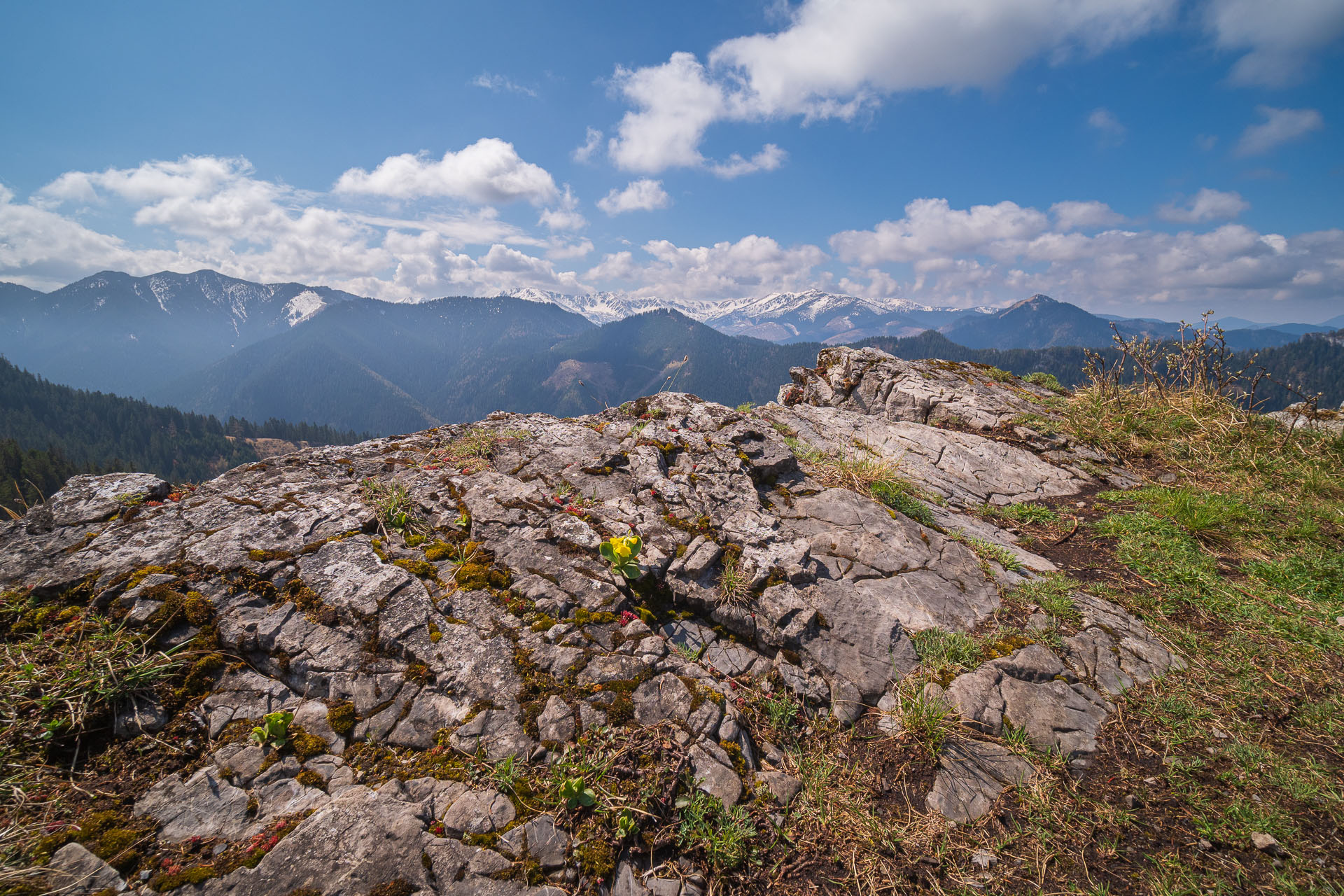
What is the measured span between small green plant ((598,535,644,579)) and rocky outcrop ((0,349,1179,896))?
0.17m

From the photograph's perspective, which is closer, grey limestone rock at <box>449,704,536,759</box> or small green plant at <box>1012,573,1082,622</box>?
grey limestone rock at <box>449,704,536,759</box>

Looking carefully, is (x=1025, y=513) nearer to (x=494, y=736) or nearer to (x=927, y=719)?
(x=927, y=719)

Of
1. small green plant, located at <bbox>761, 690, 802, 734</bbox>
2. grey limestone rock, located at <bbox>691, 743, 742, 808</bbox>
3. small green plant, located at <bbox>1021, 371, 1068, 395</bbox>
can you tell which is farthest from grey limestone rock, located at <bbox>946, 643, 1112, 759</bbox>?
small green plant, located at <bbox>1021, 371, 1068, 395</bbox>

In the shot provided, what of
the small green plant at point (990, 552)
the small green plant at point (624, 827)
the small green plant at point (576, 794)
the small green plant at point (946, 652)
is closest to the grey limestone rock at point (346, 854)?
the small green plant at point (576, 794)

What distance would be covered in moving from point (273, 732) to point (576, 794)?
2647 millimetres

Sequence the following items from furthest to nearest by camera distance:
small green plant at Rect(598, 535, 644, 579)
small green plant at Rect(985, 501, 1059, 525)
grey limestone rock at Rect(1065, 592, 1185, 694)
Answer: small green plant at Rect(985, 501, 1059, 525) < small green plant at Rect(598, 535, 644, 579) < grey limestone rock at Rect(1065, 592, 1185, 694)

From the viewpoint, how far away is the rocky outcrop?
355 centimetres

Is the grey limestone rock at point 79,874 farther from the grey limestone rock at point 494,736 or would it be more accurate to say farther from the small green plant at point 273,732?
the grey limestone rock at point 494,736

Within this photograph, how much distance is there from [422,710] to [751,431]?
6448 mm

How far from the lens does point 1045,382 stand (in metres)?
15.6

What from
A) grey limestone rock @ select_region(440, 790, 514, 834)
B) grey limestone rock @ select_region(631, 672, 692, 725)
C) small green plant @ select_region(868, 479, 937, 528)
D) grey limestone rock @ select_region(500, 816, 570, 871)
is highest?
small green plant @ select_region(868, 479, 937, 528)

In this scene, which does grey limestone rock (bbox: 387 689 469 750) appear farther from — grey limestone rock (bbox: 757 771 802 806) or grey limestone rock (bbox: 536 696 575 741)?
grey limestone rock (bbox: 757 771 802 806)

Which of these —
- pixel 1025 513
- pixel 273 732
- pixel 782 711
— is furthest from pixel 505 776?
pixel 1025 513

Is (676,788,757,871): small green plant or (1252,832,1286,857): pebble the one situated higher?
(1252,832,1286,857): pebble
